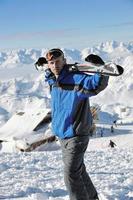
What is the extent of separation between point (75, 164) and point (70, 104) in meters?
0.76

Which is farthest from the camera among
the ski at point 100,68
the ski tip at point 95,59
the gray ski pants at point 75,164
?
the gray ski pants at point 75,164

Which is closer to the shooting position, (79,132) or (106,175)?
(79,132)

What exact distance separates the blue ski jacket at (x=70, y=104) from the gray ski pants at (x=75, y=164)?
93 mm

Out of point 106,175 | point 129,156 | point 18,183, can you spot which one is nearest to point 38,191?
point 18,183

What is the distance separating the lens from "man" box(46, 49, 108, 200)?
240 inches

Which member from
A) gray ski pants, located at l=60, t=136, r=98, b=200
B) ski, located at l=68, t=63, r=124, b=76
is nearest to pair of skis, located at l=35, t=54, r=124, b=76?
ski, located at l=68, t=63, r=124, b=76

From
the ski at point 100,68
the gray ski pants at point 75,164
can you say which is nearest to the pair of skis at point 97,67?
the ski at point 100,68

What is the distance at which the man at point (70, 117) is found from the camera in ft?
20.0

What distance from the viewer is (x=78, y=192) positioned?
249 inches

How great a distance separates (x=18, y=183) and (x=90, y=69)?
4.31m

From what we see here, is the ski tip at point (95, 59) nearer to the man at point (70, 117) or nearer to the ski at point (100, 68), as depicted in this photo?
the ski at point (100, 68)

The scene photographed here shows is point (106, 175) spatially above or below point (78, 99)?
below

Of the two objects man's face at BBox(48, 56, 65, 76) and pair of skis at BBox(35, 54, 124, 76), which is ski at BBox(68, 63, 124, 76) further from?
man's face at BBox(48, 56, 65, 76)

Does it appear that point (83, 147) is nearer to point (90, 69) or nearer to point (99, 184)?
point (90, 69)
